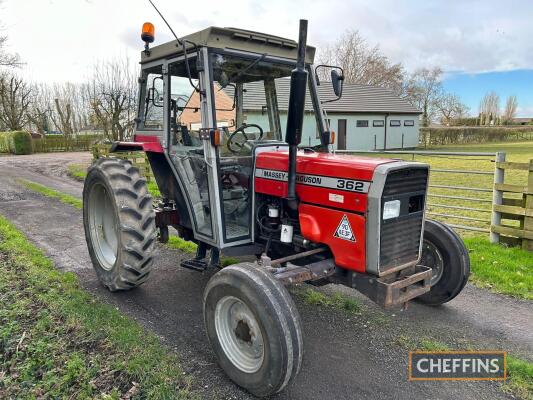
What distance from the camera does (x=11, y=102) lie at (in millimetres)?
29984

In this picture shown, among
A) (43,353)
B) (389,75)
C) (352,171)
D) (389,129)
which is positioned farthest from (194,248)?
(389,75)

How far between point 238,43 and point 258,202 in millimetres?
1326

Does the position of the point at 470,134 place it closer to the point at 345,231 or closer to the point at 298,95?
the point at 345,231

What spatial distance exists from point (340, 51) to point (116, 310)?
38189 millimetres

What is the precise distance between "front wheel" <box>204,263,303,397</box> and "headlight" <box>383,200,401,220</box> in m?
0.87

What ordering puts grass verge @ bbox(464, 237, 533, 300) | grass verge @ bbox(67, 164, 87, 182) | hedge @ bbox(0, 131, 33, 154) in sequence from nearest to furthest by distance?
grass verge @ bbox(464, 237, 533, 300) → grass verge @ bbox(67, 164, 87, 182) → hedge @ bbox(0, 131, 33, 154)

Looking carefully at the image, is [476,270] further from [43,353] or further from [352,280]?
[43,353]

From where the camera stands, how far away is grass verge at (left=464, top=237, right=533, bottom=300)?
14.1 feet

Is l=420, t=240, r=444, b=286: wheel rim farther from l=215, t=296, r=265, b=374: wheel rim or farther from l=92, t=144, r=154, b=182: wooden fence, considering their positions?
l=92, t=144, r=154, b=182: wooden fence

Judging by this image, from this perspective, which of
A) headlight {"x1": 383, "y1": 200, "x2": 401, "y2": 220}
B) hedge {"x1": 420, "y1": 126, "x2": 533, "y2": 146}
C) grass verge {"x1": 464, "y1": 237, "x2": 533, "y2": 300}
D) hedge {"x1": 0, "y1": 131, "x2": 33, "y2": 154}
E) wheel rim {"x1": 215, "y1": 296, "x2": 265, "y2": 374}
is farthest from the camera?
hedge {"x1": 420, "y1": 126, "x2": 533, "y2": 146}

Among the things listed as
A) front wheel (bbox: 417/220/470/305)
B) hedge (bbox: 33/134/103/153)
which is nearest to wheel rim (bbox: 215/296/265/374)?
front wheel (bbox: 417/220/470/305)

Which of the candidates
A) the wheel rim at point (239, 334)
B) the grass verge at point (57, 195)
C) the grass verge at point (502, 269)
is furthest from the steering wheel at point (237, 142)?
the grass verge at point (57, 195)

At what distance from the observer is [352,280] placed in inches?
119

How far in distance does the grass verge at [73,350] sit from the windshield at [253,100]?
1750 millimetres
